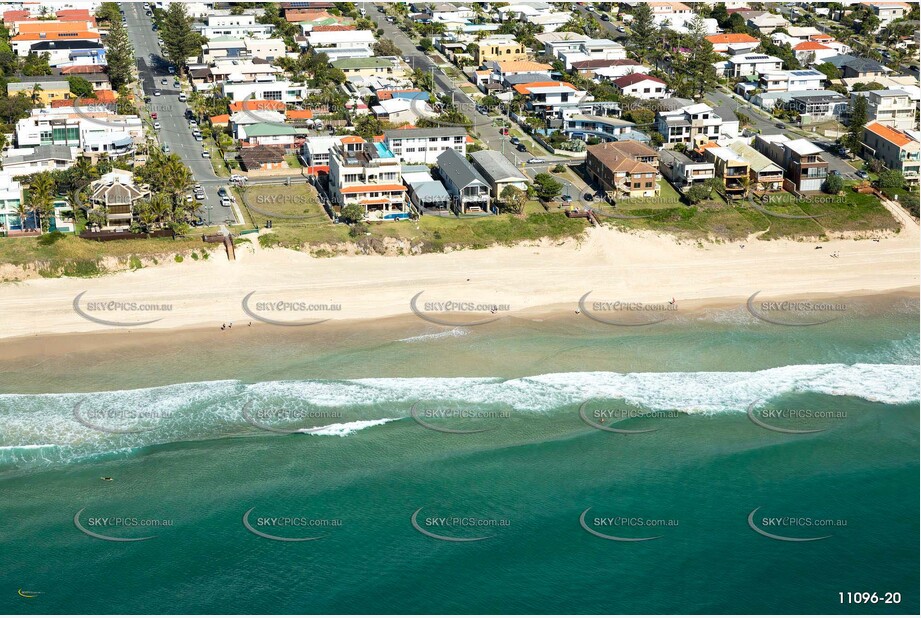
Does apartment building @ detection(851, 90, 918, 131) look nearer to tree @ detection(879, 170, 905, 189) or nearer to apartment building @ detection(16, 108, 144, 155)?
tree @ detection(879, 170, 905, 189)

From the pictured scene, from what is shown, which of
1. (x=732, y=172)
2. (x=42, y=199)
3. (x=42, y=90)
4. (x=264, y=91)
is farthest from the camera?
(x=264, y=91)

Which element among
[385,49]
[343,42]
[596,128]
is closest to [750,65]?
[596,128]

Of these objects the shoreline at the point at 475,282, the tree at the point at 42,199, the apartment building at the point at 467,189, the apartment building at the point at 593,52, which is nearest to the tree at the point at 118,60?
the tree at the point at 42,199

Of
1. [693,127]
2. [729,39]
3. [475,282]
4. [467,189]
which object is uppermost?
[729,39]

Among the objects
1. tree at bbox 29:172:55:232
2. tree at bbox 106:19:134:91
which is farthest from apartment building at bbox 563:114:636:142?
tree at bbox 106:19:134:91

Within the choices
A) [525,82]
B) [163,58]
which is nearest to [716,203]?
[525,82]

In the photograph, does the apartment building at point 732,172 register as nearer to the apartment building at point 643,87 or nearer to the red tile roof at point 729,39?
the apartment building at point 643,87

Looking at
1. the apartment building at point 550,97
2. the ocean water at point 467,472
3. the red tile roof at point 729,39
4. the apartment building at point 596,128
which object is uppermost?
the red tile roof at point 729,39

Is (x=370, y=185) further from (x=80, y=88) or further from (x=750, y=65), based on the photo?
(x=750, y=65)
